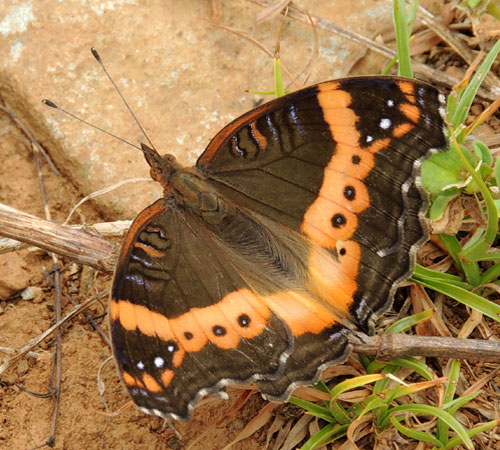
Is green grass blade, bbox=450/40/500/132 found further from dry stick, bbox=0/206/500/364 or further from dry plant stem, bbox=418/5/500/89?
dry stick, bbox=0/206/500/364

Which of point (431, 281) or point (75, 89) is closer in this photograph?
point (431, 281)

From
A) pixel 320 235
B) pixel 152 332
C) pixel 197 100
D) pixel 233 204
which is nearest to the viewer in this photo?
pixel 152 332

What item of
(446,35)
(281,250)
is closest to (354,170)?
(281,250)

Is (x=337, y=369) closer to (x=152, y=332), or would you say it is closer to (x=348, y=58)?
(x=152, y=332)

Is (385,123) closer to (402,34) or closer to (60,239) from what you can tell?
(402,34)

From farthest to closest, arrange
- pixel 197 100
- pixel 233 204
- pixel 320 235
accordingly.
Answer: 1. pixel 197 100
2. pixel 233 204
3. pixel 320 235

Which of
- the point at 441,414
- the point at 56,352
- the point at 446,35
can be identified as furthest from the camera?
the point at 446,35

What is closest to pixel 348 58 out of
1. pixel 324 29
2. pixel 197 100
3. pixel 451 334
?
pixel 324 29
